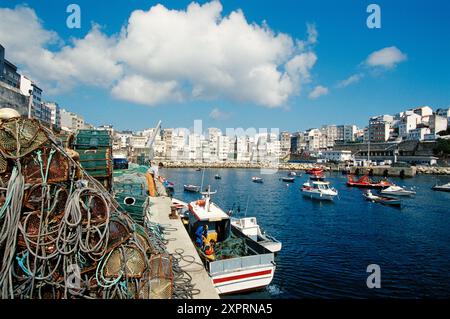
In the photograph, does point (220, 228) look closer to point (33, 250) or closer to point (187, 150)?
point (33, 250)

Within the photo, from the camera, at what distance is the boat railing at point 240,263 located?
28.2 ft

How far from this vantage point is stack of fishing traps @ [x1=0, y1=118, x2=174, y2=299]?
4625 millimetres

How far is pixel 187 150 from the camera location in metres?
135

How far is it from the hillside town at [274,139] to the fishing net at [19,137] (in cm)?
3088

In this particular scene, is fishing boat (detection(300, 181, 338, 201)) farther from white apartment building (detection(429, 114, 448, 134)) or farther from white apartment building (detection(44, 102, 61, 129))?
white apartment building (detection(429, 114, 448, 134))

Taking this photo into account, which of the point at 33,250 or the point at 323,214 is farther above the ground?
the point at 33,250

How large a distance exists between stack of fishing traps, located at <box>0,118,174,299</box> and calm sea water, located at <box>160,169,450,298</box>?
221 inches

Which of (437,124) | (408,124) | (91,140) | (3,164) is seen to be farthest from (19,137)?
(437,124)

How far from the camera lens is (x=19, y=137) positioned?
4785mm

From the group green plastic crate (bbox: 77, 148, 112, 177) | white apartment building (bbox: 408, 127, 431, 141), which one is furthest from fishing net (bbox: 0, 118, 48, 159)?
white apartment building (bbox: 408, 127, 431, 141)

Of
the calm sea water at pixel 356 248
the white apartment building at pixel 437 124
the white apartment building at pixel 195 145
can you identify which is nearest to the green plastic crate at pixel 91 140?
the calm sea water at pixel 356 248

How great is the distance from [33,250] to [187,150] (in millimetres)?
131344

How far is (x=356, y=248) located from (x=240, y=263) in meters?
9.58

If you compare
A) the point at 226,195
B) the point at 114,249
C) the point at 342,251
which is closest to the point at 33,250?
the point at 114,249
